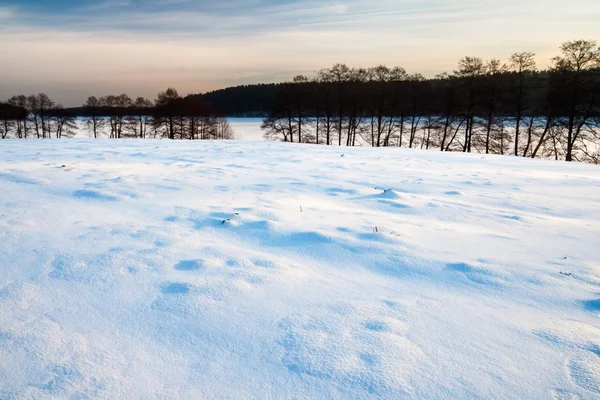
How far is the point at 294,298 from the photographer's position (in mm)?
2180

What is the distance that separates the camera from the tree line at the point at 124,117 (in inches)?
1358

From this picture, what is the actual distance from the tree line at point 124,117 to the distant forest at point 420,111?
4.3 inches

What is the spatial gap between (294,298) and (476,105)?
2679cm

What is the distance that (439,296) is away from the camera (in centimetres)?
224

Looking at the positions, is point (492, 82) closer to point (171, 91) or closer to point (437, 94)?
point (437, 94)

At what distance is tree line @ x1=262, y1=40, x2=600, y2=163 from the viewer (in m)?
19.6

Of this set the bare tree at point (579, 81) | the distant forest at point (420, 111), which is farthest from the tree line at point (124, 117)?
the bare tree at point (579, 81)

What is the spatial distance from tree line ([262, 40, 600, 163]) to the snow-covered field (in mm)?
20501

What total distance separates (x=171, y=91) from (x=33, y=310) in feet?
123

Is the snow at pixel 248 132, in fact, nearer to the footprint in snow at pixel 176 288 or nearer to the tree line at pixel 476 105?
the tree line at pixel 476 105

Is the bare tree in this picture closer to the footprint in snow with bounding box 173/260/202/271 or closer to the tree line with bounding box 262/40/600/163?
the tree line with bounding box 262/40/600/163

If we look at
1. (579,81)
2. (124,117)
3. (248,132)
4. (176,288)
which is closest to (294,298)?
(176,288)

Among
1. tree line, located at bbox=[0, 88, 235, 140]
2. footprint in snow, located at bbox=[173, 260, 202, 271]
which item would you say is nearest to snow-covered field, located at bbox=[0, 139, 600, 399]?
footprint in snow, located at bbox=[173, 260, 202, 271]

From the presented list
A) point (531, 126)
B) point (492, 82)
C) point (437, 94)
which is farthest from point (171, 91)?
point (531, 126)
